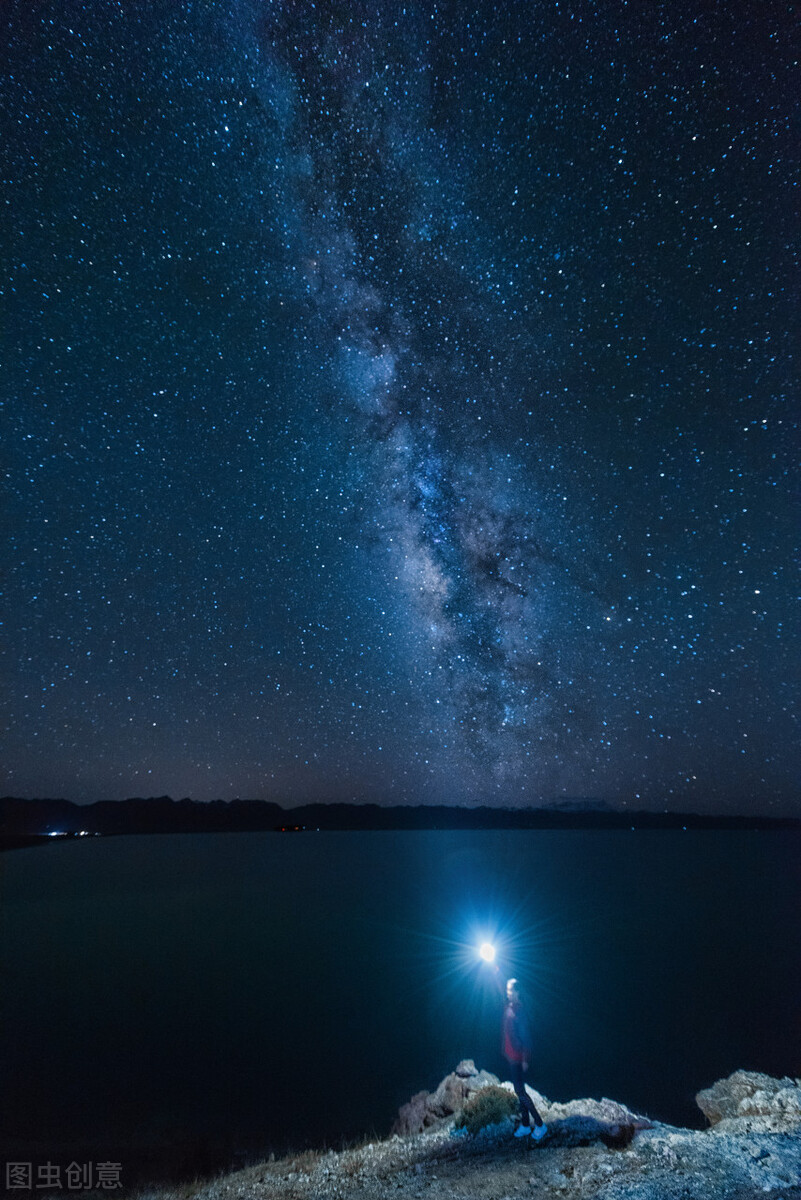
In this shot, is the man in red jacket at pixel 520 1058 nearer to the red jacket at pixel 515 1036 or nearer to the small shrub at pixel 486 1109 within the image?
the red jacket at pixel 515 1036

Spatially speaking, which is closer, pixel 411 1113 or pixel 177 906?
pixel 411 1113

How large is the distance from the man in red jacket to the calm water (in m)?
5.76

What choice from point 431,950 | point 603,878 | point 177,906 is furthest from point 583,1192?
point 603,878

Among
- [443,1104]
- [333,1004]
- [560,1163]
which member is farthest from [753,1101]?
[333,1004]

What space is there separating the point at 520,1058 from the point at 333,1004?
19.3m

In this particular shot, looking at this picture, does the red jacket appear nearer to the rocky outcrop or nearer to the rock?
the rocky outcrop

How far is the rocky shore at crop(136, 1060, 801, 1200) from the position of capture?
21.1ft

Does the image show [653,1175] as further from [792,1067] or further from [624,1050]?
[624,1050]

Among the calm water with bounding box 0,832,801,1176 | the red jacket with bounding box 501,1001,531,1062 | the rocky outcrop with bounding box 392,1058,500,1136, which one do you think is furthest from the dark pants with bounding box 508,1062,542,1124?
the calm water with bounding box 0,832,801,1176

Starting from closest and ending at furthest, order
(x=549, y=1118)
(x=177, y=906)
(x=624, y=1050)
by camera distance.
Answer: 1. (x=549, y=1118)
2. (x=624, y=1050)
3. (x=177, y=906)

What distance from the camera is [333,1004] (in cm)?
2381

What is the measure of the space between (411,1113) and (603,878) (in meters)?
75.3

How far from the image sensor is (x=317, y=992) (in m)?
25.5

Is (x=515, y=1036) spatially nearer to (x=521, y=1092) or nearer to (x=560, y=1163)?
(x=521, y=1092)
